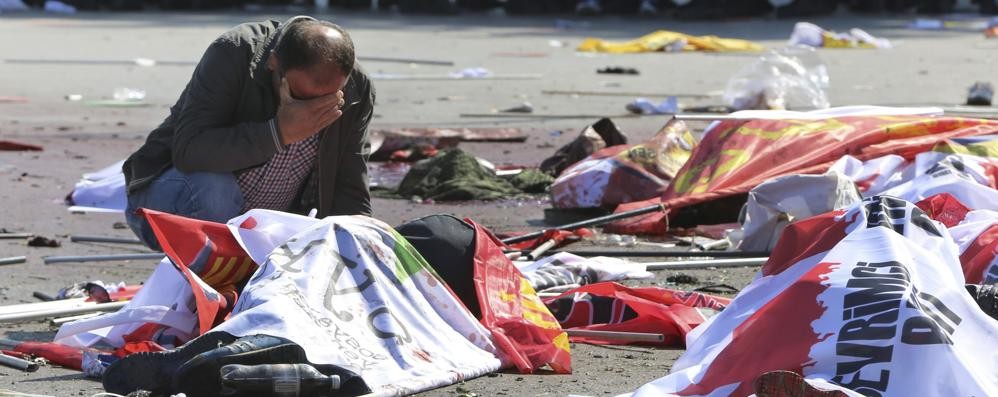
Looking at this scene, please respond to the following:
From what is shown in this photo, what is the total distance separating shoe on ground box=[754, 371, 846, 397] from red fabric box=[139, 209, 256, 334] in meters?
1.53

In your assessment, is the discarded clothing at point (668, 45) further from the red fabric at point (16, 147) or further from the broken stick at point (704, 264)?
the broken stick at point (704, 264)

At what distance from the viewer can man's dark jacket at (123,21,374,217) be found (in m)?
4.54

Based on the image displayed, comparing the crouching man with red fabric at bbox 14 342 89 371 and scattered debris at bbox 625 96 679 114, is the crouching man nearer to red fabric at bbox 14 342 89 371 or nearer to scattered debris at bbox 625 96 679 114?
red fabric at bbox 14 342 89 371

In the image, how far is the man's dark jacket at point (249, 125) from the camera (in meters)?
4.54

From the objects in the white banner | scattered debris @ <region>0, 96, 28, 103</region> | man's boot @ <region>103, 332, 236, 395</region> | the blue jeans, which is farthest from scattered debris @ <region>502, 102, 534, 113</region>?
man's boot @ <region>103, 332, 236, 395</region>

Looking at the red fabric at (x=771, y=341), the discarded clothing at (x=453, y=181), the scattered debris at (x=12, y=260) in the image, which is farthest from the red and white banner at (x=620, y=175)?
the red fabric at (x=771, y=341)

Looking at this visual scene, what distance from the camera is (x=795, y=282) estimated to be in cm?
342

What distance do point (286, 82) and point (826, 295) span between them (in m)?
1.72

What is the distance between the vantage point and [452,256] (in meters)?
4.11

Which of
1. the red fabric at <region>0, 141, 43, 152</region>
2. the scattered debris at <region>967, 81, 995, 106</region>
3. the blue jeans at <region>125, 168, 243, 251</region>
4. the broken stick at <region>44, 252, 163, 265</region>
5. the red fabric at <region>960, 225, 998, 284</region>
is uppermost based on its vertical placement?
the red fabric at <region>960, 225, 998, 284</region>

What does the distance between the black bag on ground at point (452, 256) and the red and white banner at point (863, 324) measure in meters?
0.70

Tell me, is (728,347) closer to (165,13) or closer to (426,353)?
(426,353)

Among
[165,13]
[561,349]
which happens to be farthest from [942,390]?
[165,13]

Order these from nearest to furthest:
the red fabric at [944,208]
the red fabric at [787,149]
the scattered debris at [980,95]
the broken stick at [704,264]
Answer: the red fabric at [944,208] < the broken stick at [704,264] < the red fabric at [787,149] < the scattered debris at [980,95]
